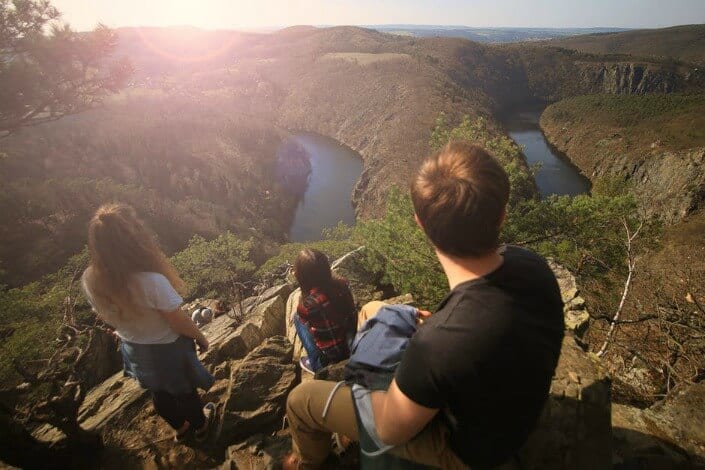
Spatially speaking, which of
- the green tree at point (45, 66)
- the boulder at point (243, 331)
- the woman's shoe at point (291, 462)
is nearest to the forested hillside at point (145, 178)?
the green tree at point (45, 66)

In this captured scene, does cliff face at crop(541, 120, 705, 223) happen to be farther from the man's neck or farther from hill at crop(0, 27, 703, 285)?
the man's neck

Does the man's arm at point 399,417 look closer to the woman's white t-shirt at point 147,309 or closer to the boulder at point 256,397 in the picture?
the woman's white t-shirt at point 147,309

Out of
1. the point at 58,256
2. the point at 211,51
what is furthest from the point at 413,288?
the point at 211,51

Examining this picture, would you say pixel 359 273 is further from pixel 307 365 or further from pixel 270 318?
pixel 307 365

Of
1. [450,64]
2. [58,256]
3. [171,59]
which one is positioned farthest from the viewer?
[171,59]

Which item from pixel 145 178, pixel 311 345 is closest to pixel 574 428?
pixel 311 345

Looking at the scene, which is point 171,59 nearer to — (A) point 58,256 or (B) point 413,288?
(A) point 58,256
